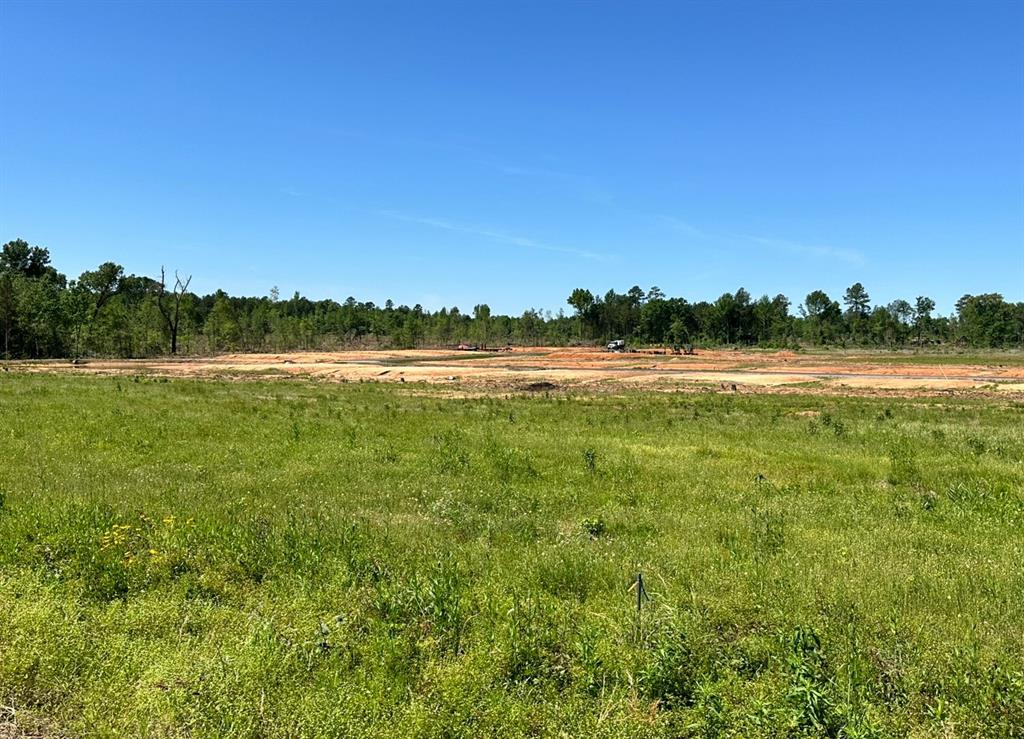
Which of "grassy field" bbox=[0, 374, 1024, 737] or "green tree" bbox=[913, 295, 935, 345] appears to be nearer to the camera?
"grassy field" bbox=[0, 374, 1024, 737]

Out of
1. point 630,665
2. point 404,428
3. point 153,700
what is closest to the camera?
point 153,700

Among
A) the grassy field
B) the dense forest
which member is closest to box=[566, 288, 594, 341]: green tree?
the dense forest

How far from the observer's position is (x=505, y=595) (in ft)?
18.9

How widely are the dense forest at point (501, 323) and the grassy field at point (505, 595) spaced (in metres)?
86.5

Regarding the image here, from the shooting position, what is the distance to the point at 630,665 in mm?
4562

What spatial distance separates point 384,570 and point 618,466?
6.83 meters

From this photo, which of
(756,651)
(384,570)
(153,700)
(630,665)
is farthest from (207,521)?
(756,651)

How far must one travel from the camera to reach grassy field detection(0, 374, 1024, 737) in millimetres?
4008

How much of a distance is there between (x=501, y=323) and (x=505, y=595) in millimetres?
127481

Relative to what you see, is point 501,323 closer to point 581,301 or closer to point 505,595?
point 581,301

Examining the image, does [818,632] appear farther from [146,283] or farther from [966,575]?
[146,283]

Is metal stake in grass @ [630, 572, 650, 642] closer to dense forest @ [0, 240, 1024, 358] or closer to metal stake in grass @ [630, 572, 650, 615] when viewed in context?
metal stake in grass @ [630, 572, 650, 615]

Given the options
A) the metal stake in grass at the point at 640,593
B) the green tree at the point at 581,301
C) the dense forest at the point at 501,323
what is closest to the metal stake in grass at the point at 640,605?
the metal stake in grass at the point at 640,593

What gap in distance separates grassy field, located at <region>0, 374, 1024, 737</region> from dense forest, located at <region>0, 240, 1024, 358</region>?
284 feet
